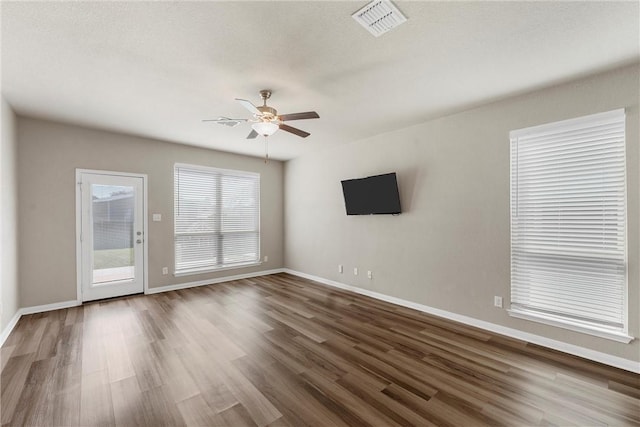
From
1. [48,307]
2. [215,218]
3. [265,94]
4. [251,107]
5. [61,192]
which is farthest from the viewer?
[215,218]

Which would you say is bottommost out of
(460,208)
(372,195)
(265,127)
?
(460,208)

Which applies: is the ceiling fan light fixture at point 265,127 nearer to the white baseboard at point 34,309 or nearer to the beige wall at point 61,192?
the beige wall at point 61,192

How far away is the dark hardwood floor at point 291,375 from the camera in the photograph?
6.28 ft

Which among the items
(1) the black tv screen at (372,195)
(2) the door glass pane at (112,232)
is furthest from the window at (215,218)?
(1) the black tv screen at (372,195)

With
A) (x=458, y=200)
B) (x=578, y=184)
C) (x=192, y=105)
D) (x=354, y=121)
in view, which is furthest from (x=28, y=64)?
(x=578, y=184)

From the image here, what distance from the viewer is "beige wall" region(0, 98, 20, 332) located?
3.08m

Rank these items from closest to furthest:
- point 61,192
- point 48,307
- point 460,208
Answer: point 460,208 → point 48,307 → point 61,192

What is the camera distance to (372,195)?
455 cm

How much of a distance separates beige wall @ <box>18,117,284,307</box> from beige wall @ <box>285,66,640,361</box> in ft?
11.0

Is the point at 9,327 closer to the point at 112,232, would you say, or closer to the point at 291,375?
the point at 112,232

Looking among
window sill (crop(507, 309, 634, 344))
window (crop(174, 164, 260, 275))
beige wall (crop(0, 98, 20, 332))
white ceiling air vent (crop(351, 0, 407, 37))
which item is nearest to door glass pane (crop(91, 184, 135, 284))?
window (crop(174, 164, 260, 275))

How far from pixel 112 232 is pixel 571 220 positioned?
6.34 metres

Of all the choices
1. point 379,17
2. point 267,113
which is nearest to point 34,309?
point 267,113

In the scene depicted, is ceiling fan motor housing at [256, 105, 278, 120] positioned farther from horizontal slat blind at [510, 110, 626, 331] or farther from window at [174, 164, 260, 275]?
window at [174, 164, 260, 275]
